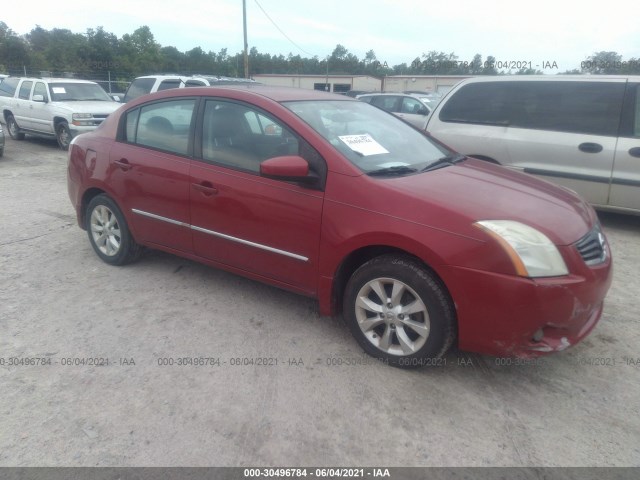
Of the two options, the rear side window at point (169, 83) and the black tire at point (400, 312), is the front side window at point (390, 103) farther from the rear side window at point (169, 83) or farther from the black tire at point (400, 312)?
the black tire at point (400, 312)

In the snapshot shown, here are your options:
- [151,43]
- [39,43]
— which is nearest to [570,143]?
[39,43]

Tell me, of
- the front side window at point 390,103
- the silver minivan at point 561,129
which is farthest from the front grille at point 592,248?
the front side window at point 390,103

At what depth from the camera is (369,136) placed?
3447 millimetres

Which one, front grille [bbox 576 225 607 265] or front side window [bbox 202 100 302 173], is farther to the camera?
front side window [bbox 202 100 302 173]

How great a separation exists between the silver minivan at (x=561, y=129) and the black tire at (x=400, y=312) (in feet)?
12.5

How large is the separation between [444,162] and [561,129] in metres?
2.93

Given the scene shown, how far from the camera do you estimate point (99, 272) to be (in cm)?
436

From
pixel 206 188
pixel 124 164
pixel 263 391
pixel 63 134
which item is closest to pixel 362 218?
pixel 263 391

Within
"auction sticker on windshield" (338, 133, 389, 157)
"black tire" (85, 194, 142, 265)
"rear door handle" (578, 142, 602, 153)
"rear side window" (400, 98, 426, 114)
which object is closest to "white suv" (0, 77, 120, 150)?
"black tire" (85, 194, 142, 265)

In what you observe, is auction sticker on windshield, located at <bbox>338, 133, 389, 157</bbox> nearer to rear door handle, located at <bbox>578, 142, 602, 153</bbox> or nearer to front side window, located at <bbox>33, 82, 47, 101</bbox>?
rear door handle, located at <bbox>578, 142, 602, 153</bbox>

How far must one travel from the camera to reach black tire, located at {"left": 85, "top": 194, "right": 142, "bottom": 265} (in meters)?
4.29

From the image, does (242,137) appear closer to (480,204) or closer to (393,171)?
(393,171)

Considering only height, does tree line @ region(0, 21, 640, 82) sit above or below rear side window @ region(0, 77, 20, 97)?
above

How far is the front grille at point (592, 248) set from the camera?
8.88 feet
